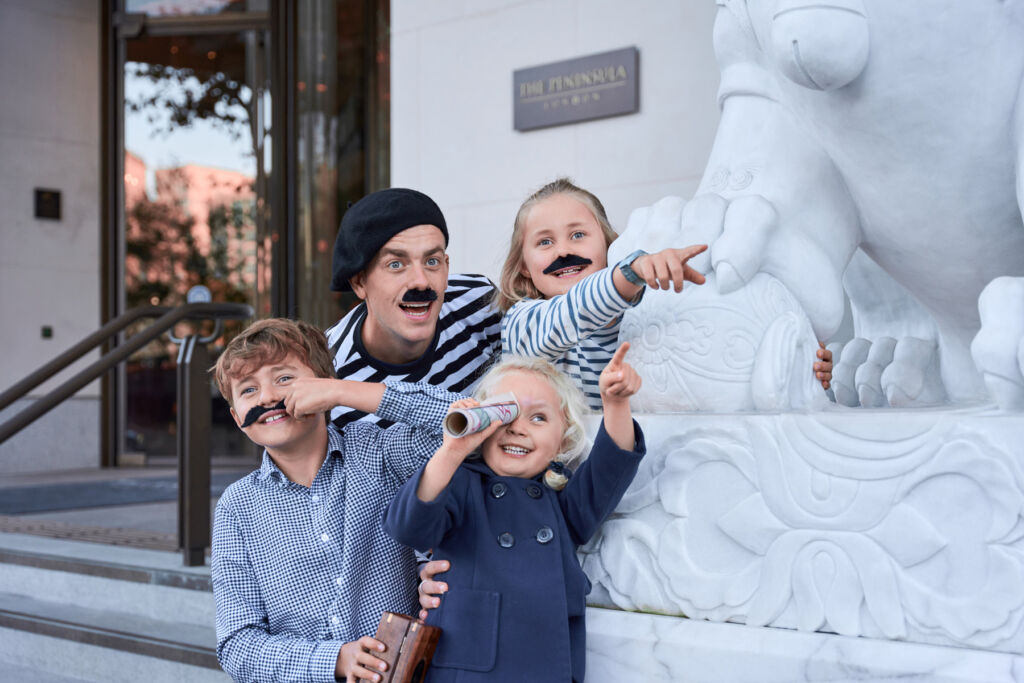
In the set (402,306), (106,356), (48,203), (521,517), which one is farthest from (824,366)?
(48,203)

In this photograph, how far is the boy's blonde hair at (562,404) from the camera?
1.59 meters

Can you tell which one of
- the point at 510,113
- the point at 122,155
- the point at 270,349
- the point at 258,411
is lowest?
the point at 258,411

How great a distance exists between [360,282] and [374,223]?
14 centimetres

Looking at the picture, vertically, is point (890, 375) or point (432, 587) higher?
point (890, 375)

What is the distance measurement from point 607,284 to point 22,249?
21.3 ft

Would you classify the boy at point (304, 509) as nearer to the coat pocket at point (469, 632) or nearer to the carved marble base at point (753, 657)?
the coat pocket at point (469, 632)

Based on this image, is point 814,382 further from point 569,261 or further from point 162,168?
point 162,168

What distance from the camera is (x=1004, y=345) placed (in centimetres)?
126

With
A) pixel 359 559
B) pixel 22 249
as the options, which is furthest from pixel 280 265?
pixel 359 559

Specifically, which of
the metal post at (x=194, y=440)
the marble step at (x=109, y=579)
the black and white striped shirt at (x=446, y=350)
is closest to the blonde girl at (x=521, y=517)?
the black and white striped shirt at (x=446, y=350)

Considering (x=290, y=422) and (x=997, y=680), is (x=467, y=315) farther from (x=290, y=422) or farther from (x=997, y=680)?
(x=997, y=680)

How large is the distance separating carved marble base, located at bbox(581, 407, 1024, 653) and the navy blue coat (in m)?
0.08

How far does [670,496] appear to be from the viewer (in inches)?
61.2

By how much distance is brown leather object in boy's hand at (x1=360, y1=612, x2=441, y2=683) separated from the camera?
1.44 metres
